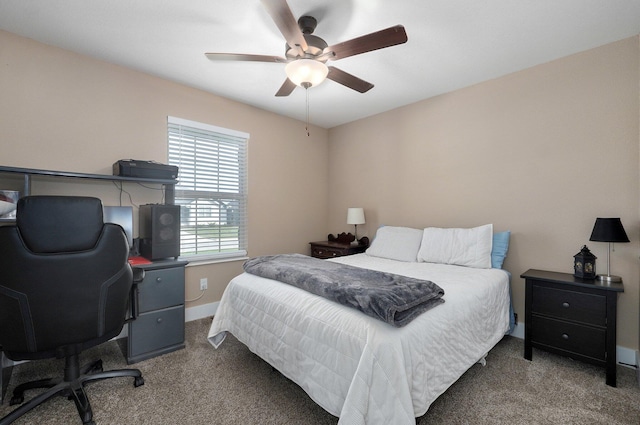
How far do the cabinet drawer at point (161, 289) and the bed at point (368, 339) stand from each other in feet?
1.45

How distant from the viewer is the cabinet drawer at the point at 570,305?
2015 millimetres

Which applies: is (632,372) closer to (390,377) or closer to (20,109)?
(390,377)

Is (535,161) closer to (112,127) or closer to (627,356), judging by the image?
(627,356)

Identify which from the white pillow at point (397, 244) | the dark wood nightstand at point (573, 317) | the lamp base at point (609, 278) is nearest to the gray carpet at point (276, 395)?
the dark wood nightstand at point (573, 317)

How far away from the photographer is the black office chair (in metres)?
1.41

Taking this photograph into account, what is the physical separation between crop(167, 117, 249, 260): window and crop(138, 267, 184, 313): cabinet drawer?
742 millimetres

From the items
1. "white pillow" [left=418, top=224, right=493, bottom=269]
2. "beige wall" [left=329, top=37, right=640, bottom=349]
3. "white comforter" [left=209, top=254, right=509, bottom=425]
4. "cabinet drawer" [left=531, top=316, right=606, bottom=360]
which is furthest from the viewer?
"white pillow" [left=418, top=224, right=493, bottom=269]

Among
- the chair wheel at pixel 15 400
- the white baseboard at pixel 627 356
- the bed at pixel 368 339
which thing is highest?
the bed at pixel 368 339

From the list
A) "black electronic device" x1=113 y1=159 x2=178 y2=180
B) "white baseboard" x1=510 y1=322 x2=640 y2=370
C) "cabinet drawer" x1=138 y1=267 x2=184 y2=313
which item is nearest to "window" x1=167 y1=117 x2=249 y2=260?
"black electronic device" x1=113 y1=159 x2=178 y2=180

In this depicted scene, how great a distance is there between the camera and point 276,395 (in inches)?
71.7

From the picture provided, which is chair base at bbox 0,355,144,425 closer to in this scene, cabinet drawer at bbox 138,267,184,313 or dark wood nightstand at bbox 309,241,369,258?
cabinet drawer at bbox 138,267,184,313

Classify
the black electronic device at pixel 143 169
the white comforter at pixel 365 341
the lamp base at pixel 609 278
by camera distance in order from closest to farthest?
the white comforter at pixel 365 341 < the lamp base at pixel 609 278 < the black electronic device at pixel 143 169

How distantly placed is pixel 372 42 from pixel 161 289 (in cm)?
242

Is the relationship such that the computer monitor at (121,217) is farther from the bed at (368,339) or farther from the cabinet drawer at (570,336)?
the cabinet drawer at (570,336)
